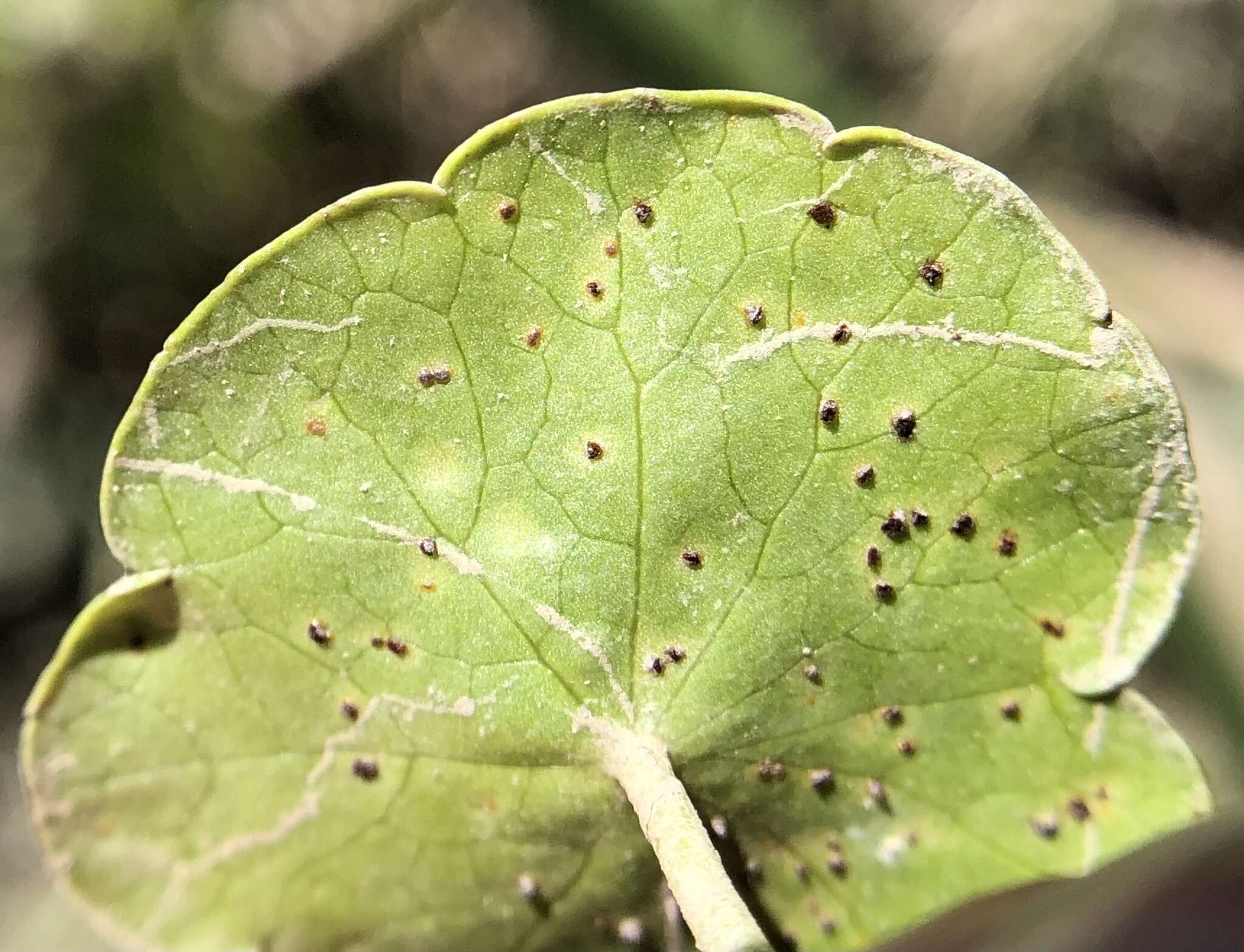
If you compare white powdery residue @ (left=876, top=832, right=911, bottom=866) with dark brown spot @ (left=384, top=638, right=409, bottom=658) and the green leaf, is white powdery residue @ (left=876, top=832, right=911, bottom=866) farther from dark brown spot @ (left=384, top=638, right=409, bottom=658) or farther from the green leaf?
dark brown spot @ (left=384, top=638, right=409, bottom=658)

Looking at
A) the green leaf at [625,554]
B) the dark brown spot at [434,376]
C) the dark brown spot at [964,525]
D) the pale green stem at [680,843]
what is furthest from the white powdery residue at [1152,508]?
the dark brown spot at [434,376]

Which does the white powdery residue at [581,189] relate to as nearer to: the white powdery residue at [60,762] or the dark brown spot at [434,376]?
the dark brown spot at [434,376]

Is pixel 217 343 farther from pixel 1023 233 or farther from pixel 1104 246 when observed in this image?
pixel 1104 246

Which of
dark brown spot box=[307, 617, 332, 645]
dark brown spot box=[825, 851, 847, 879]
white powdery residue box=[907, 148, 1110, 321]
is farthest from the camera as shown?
dark brown spot box=[825, 851, 847, 879]

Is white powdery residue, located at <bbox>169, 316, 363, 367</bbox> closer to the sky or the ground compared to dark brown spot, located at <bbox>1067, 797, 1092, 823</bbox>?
closer to the sky

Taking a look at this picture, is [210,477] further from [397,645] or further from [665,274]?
[665,274]

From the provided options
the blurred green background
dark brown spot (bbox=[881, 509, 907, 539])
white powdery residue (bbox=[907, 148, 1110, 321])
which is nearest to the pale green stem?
dark brown spot (bbox=[881, 509, 907, 539])
